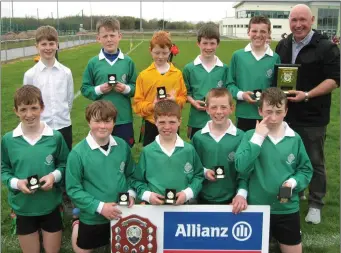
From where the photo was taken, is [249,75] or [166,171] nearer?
[166,171]

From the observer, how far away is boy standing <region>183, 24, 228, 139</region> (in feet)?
15.0

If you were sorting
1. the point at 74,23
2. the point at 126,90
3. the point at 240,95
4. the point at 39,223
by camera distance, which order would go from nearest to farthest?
1. the point at 39,223
2. the point at 240,95
3. the point at 126,90
4. the point at 74,23

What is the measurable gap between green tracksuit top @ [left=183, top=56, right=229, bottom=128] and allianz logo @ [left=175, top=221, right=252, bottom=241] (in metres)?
1.50

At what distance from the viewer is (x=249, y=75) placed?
4.51 meters

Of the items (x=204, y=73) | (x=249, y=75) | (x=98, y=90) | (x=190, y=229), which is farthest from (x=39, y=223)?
(x=249, y=75)

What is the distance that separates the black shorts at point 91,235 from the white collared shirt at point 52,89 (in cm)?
135

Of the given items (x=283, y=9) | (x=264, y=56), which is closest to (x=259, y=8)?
(x=283, y=9)

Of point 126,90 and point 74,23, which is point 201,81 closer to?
point 126,90

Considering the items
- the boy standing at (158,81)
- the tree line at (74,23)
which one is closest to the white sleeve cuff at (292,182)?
the boy standing at (158,81)

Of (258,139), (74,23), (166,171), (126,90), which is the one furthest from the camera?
(74,23)

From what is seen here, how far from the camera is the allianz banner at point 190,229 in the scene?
11.1 feet

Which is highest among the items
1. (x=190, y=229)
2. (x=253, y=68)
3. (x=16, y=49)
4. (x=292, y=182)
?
(x=16, y=49)

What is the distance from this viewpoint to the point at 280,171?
356cm

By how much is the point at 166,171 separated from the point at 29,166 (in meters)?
1.15
